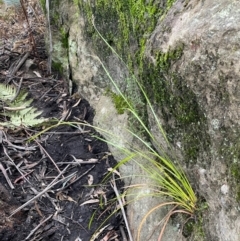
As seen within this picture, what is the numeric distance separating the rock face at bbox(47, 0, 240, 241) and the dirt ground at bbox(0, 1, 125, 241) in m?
0.23

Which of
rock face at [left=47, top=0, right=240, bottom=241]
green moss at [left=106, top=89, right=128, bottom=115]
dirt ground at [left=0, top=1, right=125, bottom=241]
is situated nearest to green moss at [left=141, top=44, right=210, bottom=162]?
rock face at [left=47, top=0, right=240, bottom=241]

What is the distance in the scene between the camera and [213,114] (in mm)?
1538

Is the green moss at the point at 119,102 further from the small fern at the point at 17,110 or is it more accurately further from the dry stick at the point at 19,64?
the dry stick at the point at 19,64

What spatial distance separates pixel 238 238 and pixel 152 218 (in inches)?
27.1

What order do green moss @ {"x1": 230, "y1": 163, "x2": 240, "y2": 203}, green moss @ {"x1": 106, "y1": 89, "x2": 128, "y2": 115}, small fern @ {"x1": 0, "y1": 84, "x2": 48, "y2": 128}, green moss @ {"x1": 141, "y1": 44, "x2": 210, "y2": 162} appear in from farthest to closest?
1. small fern @ {"x1": 0, "y1": 84, "x2": 48, "y2": 128}
2. green moss @ {"x1": 106, "y1": 89, "x2": 128, "y2": 115}
3. green moss @ {"x1": 141, "y1": 44, "x2": 210, "y2": 162}
4. green moss @ {"x1": 230, "y1": 163, "x2": 240, "y2": 203}

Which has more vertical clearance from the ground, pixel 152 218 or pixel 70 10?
pixel 70 10

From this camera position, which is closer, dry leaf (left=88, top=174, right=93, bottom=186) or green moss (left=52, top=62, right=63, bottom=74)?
dry leaf (left=88, top=174, right=93, bottom=186)

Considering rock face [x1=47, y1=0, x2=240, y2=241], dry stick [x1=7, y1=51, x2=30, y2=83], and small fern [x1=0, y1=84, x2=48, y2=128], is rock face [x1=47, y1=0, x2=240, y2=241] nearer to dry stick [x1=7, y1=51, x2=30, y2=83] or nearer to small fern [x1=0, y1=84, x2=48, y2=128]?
small fern [x1=0, y1=84, x2=48, y2=128]

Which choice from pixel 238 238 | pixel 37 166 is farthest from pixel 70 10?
pixel 238 238

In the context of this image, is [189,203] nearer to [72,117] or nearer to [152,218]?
[152,218]

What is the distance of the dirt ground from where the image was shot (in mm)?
2248

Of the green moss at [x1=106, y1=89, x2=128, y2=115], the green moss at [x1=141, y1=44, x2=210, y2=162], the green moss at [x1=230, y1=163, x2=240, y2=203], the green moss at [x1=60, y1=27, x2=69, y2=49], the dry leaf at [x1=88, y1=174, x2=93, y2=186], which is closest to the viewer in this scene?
the green moss at [x1=230, y1=163, x2=240, y2=203]

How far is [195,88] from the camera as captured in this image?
160cm

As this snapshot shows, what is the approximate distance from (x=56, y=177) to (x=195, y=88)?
4.34 feet
